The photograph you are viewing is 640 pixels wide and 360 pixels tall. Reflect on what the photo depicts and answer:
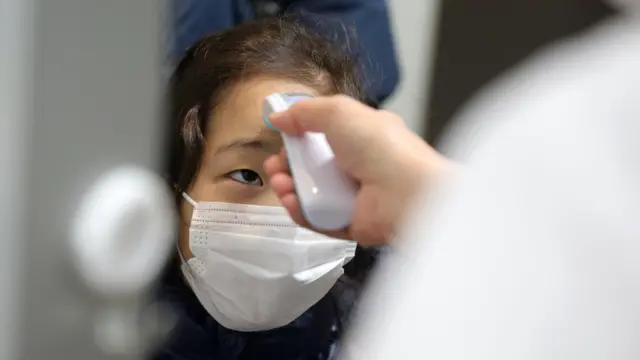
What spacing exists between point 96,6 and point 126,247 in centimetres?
8

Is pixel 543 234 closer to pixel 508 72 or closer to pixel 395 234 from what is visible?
pixel 395 234

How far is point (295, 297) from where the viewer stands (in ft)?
2.37

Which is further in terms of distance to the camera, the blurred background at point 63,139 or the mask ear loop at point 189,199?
the mask ear loop at point 189,199

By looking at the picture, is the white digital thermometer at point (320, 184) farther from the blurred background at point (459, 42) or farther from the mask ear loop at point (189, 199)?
the blurred background at point (459, 42)

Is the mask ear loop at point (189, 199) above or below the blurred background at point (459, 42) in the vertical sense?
below

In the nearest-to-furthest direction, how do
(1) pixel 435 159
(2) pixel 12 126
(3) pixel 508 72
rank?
(2) pixel 12 126 → (1) pixel 435 159 → (3) pixel 508 72

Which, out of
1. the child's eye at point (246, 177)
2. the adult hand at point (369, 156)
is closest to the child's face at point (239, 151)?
the child's eye at point (246, 177)

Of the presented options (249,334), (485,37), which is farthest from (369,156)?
(485,37)

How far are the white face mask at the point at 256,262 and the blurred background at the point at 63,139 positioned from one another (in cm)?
42

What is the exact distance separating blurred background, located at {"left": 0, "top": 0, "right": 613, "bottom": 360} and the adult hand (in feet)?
0.69

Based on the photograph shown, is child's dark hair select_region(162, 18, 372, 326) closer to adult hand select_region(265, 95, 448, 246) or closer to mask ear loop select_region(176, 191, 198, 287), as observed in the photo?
mask ear loop select_region(176, 191, 198, 287)

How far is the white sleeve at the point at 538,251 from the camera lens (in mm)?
224

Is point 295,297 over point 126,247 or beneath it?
beneath

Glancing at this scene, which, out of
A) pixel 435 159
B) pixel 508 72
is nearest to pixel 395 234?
pixel 435 159
